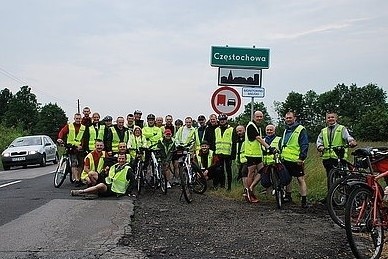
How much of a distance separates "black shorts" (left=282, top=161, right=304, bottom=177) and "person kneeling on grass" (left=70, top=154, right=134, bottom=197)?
11.2 feet

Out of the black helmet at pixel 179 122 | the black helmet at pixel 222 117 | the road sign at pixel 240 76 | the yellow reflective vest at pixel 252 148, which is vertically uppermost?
the road sign at pixel 240 76

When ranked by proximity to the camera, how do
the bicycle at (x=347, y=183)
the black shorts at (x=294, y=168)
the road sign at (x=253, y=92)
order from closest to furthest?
the bicycle at (x=347, y=183), the black shorts at (x=294, y=168), the road sign at (x=253, y=92)

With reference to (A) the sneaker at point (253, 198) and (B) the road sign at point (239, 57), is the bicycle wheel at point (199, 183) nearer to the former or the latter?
(A) the sneaker at point (253, 198)

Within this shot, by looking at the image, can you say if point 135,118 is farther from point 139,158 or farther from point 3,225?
point 3,225

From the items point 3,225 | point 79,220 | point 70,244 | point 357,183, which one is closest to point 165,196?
point 79,220

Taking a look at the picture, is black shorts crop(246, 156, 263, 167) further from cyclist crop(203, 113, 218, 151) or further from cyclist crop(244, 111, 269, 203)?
cyclist crop(203, 113, 218, 151)

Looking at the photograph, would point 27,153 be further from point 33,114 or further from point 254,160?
point 33,114

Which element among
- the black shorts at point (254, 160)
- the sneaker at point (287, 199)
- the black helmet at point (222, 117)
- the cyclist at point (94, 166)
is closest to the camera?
the sneaker at point (287, 199)

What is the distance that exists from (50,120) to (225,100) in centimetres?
8493

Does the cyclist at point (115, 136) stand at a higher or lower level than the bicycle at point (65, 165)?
Answer: higher

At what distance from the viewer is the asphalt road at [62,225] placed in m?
6.52

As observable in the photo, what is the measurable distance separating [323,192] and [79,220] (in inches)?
209

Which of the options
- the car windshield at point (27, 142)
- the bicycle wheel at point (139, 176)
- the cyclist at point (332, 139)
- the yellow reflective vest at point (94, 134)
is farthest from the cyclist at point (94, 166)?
the car windshield at point (27, 142)

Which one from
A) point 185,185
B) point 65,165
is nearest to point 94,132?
point 65,165
